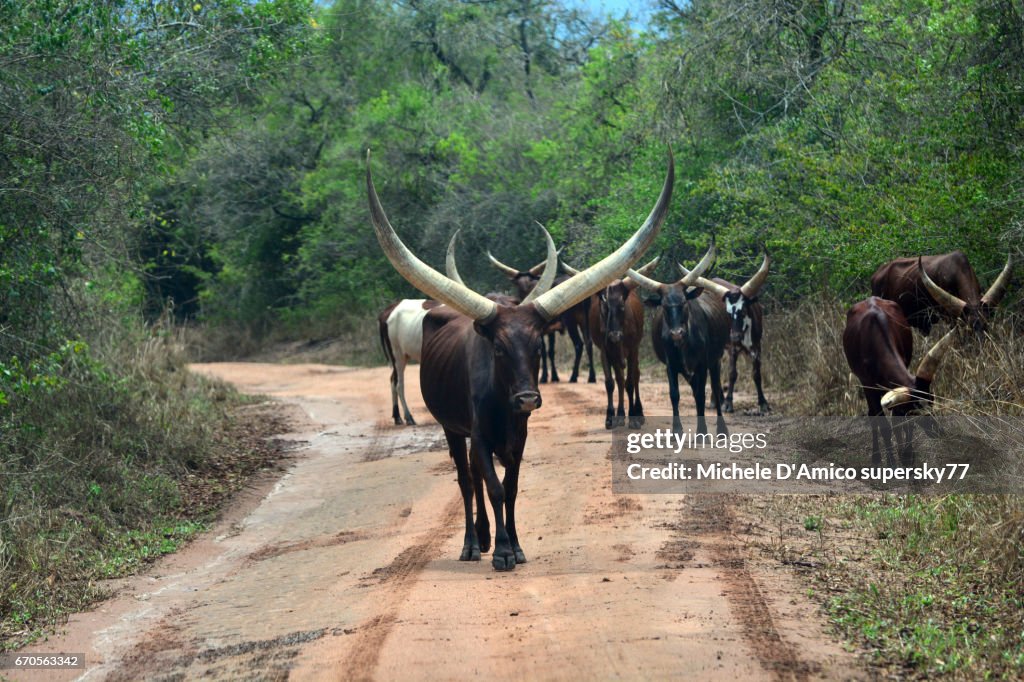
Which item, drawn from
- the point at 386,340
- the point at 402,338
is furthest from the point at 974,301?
the point at 386,340

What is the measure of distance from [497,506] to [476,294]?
4.33 feet

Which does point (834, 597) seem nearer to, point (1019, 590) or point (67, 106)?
point (1019, 590)

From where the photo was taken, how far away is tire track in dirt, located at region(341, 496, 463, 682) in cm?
588

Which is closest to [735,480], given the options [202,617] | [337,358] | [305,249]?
[202,617]

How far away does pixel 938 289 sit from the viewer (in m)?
10.9

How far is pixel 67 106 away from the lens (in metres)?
10.4

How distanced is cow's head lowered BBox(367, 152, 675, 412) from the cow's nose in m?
0.02

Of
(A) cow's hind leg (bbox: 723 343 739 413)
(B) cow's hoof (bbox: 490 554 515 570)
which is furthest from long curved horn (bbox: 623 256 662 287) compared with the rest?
(B) cow's hoof (bbox: 490 554 515 570)

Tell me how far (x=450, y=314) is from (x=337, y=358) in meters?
21.5

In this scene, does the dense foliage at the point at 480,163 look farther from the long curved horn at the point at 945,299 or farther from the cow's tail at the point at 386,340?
the cow's tail at the point at 386,340

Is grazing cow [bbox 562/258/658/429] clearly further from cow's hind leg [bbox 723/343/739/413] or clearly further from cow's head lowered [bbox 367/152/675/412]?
cow's head lowered [bbox 367/152/675/412]

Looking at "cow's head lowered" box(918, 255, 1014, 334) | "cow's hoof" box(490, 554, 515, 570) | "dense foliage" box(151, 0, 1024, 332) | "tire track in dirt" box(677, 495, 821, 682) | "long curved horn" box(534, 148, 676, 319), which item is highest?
"dense foliage" box(151, 0, 1024, 332)

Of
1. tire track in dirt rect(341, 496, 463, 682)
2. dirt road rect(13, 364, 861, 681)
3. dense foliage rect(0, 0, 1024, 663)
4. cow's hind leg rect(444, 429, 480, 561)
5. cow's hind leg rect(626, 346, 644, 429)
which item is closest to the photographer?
dirt road rect(13, 364, 861, 681)

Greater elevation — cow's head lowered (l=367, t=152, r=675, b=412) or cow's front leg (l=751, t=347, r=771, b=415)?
cow's head lowered (l=367, t=152, r=675, b=412)
